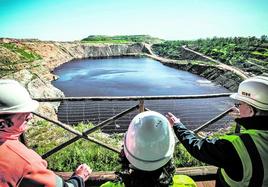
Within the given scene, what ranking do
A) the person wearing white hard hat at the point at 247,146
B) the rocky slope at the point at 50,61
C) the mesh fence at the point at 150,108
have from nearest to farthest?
1. the person wearing white hard hat at the point at 247,146
2. the mesh fence at the point at 150,108
3. the rocky slope at the point at 50,61

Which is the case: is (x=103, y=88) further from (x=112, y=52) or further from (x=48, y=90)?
(x=112, y=52)

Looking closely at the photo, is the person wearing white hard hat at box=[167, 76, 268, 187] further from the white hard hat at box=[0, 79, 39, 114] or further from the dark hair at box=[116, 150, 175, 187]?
the white hard hat at box=[0, 79, 39, 114]

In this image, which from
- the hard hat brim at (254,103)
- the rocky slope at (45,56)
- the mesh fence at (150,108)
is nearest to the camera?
the hard hat brim at (254,103)

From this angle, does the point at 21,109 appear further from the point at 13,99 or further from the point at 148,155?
the point at 148,155

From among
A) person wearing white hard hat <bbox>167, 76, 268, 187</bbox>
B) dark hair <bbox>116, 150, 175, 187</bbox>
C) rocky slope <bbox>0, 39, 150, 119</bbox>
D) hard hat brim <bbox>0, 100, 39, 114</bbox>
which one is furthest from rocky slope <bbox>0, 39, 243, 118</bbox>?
dark hair <bbox>116, 150, 175, 187</bbox>

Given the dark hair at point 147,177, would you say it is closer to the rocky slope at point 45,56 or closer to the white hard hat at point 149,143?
the white hard hat at point 149,143

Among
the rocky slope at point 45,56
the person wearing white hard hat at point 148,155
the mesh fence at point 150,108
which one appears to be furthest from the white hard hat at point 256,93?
the rocky slope at point 45,56

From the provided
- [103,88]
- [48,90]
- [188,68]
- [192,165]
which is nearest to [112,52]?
[188,68]
